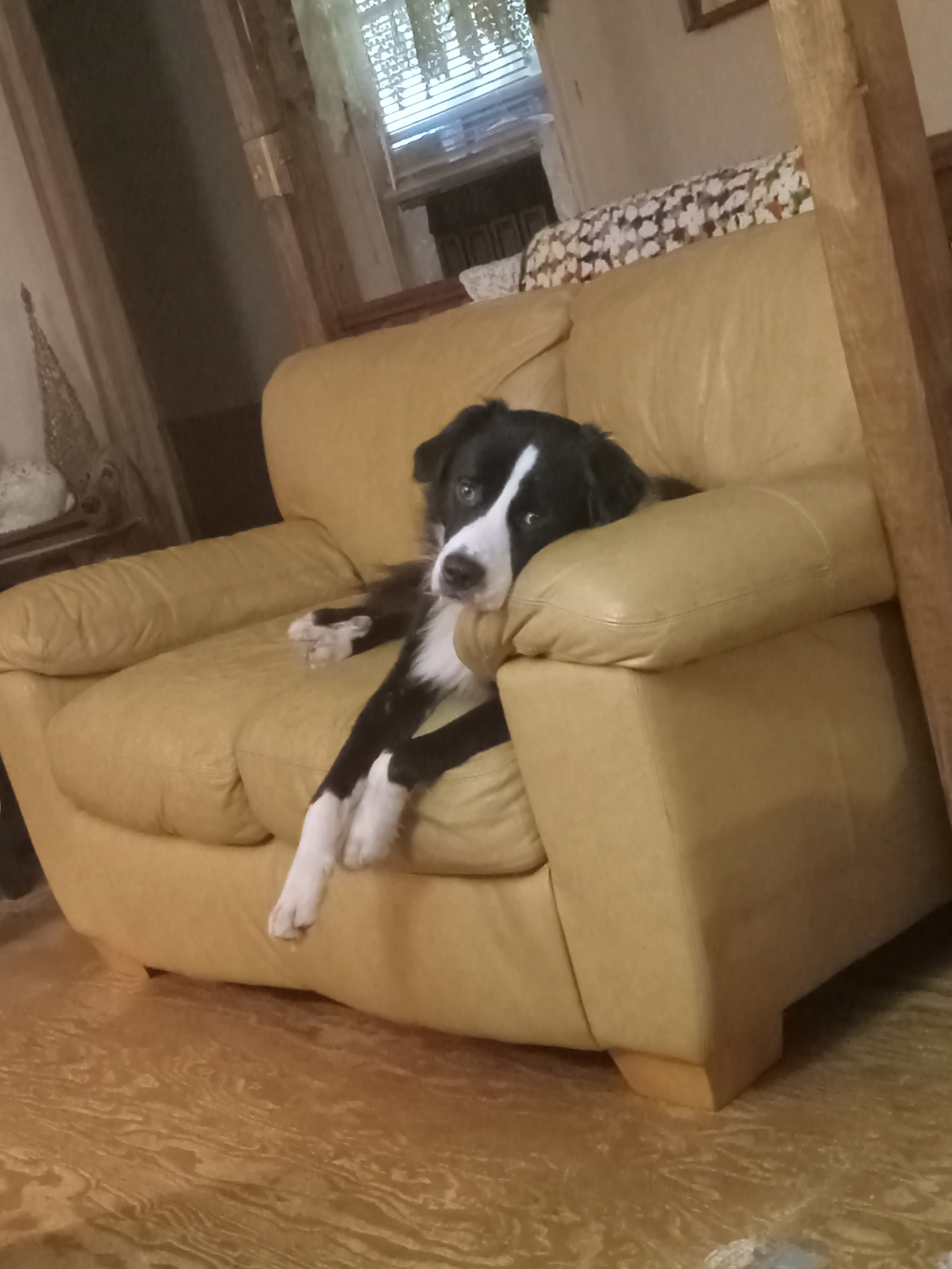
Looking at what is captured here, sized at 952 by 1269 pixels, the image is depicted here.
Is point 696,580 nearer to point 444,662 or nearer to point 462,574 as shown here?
point 462,574

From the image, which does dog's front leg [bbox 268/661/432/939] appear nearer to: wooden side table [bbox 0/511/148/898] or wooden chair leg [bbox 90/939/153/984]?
wooden chair leg [bbox 90/939/153/984]

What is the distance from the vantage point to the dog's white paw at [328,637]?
2186 millimetres

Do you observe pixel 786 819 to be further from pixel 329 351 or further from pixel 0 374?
pixel 0 374

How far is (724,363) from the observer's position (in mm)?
1902

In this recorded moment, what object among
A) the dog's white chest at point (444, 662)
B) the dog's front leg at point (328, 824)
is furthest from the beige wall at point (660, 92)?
the dog's front leg at point (328, 824)

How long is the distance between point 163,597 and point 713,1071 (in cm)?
144

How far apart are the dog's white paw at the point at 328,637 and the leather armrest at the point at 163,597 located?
330mm

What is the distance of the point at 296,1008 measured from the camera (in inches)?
85.7

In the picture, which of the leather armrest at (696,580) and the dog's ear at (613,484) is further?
the dog's ear at (613,484)

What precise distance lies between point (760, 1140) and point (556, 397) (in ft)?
4.13

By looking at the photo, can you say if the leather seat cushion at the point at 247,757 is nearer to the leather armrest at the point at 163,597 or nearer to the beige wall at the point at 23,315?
the leather armrest at the point at 163,597

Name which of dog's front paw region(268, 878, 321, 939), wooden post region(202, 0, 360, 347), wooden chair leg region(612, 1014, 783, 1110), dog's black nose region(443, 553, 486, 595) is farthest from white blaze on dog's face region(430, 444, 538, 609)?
wooden post region(202, 0, 360, 347)

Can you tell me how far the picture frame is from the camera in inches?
115

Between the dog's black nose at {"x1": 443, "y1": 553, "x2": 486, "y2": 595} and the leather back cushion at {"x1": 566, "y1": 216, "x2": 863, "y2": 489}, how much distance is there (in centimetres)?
42
